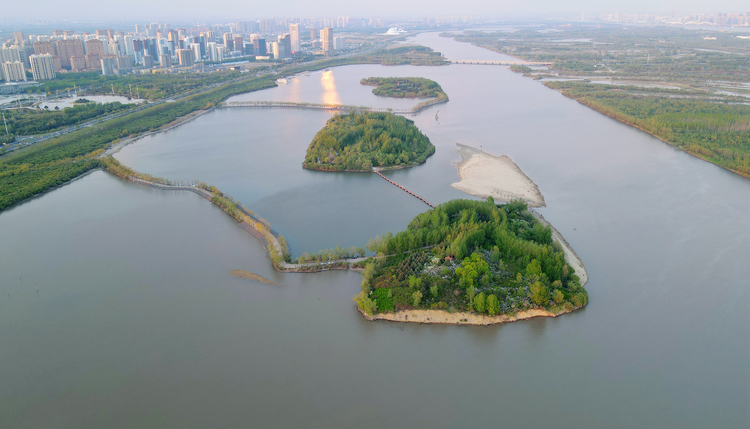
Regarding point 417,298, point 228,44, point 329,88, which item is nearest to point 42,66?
point 329,88

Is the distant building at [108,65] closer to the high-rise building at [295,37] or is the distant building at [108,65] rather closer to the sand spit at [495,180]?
the high-rise building at [295,37]

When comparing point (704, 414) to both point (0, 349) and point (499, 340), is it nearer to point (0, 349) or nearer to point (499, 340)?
point (499, 340)

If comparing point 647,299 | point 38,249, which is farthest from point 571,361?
point 38,249

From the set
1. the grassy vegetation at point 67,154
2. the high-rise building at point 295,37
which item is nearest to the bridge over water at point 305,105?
the grassy vegetation at point 67,154

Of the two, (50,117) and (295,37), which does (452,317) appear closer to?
(50,117)

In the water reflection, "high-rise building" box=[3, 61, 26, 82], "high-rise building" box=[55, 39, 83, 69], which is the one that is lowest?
the water reflection

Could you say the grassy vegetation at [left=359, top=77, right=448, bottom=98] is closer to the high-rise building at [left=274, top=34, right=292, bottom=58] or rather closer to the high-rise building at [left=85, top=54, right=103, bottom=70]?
the high-rise building at [left=274, top=34, right=292, bottom=58]

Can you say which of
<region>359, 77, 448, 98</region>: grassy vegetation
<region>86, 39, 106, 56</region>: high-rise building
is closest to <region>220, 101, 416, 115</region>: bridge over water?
→ <region>359, 77, 448, 98</region>: grassy vegetation
